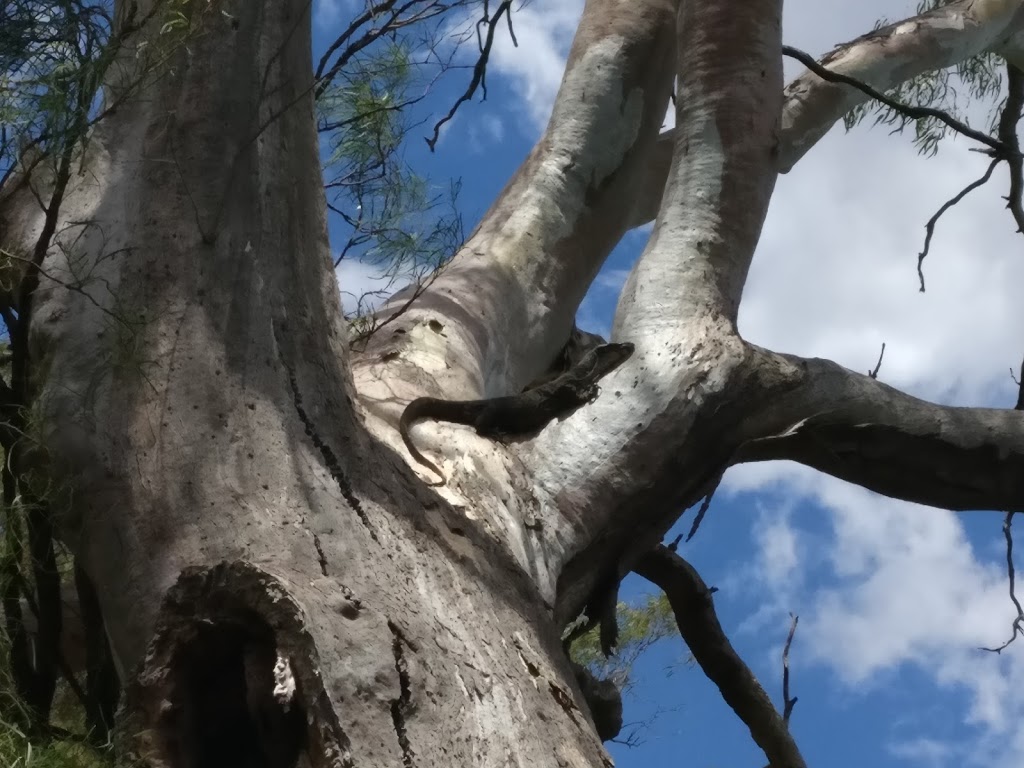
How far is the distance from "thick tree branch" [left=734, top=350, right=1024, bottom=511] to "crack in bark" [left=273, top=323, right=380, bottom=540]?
1.28 meters

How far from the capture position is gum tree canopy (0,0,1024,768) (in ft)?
5.14

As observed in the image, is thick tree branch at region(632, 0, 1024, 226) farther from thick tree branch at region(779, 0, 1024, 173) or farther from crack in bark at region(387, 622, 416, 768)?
crack in bark at region(387, 622, 416, 768)

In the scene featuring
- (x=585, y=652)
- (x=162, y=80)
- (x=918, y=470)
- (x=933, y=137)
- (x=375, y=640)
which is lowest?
(x=375, y=640)

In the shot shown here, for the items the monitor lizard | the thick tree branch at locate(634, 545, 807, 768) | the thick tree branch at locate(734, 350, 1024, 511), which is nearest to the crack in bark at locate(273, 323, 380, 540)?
the monitor lizard

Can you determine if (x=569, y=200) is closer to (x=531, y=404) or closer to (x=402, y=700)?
(x=531, y=404)

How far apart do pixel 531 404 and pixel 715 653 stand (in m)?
1.10

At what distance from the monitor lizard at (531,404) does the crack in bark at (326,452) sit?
48 cm

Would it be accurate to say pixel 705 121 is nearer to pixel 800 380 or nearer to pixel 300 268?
pixel 800 380

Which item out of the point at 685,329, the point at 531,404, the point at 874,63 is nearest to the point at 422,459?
the point at 531,404

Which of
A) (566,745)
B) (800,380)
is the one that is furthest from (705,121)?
(566,745)

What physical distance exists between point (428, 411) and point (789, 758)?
69.2 inches

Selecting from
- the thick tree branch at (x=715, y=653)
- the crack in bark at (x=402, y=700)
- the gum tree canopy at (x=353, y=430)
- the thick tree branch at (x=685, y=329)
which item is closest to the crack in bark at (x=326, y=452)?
the gum tree canopy at (x=353, y=430)

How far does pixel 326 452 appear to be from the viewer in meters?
1.87

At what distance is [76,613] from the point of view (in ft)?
8.01
